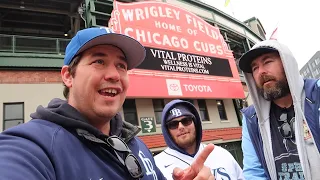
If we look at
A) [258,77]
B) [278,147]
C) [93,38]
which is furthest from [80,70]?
[278,147]

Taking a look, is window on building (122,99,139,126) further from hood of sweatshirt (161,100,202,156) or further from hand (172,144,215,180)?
hand (172,144,215,180)

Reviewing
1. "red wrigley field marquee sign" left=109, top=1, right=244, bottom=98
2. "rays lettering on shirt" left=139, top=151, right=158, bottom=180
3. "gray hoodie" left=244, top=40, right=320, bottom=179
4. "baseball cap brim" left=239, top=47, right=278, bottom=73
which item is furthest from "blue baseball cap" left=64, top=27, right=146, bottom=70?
"red wrigley field marquee sign" left=109, top=1, right=244, bottom=98

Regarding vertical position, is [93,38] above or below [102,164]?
above

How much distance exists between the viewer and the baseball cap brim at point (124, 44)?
149 centimetres

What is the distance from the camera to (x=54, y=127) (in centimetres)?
110

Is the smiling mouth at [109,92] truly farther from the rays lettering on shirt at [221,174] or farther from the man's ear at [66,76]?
the rays lettering on shirt at [221,174]

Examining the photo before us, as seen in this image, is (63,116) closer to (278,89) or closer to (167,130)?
(278,89)

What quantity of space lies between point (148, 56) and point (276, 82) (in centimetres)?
960

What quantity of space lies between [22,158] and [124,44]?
1.03 m

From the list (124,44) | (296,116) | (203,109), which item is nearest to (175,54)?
(203,109)

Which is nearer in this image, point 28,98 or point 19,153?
point 19,153

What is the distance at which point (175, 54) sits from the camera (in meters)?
12.7

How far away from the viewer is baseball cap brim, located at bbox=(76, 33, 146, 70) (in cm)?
149

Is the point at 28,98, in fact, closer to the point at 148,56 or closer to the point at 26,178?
the point at 148,56
